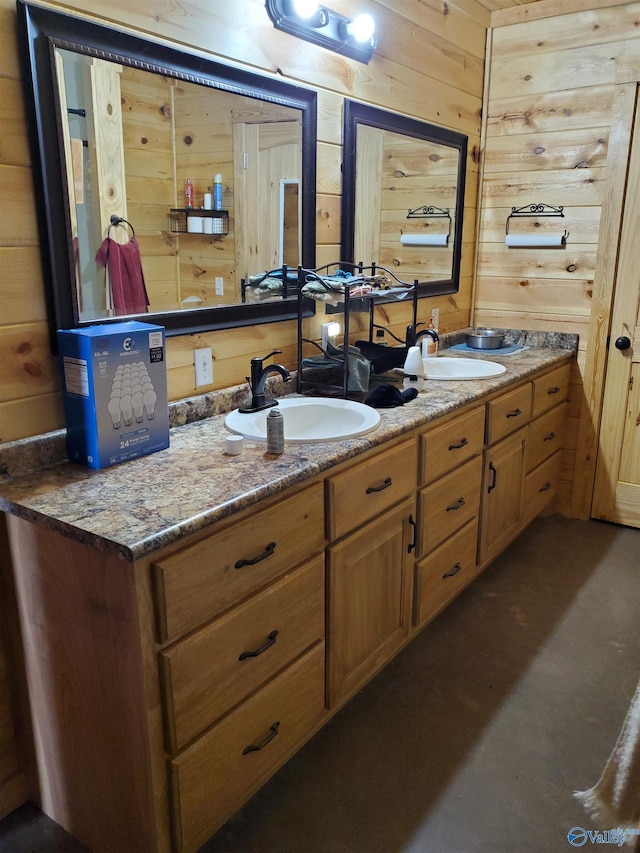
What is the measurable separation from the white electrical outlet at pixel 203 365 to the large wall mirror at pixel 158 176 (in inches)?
3.4

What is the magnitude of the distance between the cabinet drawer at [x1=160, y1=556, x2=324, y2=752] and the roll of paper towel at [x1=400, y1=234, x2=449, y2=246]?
1664 mm

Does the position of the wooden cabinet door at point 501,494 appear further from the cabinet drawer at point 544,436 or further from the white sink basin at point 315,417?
the white sink basin at point 315,417

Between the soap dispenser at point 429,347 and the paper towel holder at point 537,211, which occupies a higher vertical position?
the paper towel holder at point 537,211

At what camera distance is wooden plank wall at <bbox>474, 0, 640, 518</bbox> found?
2.94 m

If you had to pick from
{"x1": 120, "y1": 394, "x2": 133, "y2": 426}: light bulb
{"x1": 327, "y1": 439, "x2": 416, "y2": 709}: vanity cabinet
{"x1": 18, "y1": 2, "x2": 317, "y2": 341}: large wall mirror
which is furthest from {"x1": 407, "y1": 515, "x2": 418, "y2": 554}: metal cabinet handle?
{"x1": 120, "y1": 394, "x2": 133, "y2": 426}: light bulb

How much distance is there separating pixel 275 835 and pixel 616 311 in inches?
102

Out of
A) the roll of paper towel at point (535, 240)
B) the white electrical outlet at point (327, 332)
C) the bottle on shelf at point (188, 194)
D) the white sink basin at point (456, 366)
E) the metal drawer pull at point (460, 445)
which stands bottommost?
the metal drawer pull at point (460, 445)

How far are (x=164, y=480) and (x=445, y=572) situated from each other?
122cm

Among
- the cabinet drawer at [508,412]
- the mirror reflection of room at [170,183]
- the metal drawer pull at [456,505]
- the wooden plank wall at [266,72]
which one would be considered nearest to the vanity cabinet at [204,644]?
the metal drawer pull at [456,505]

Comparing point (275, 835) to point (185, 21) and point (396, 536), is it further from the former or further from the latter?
point (185, 21)

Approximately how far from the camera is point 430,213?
295 cm

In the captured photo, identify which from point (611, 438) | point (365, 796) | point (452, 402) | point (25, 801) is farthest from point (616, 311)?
point (25, 801)

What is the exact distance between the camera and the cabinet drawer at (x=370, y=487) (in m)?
1.66

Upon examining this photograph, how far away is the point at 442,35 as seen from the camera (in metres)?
2.82
